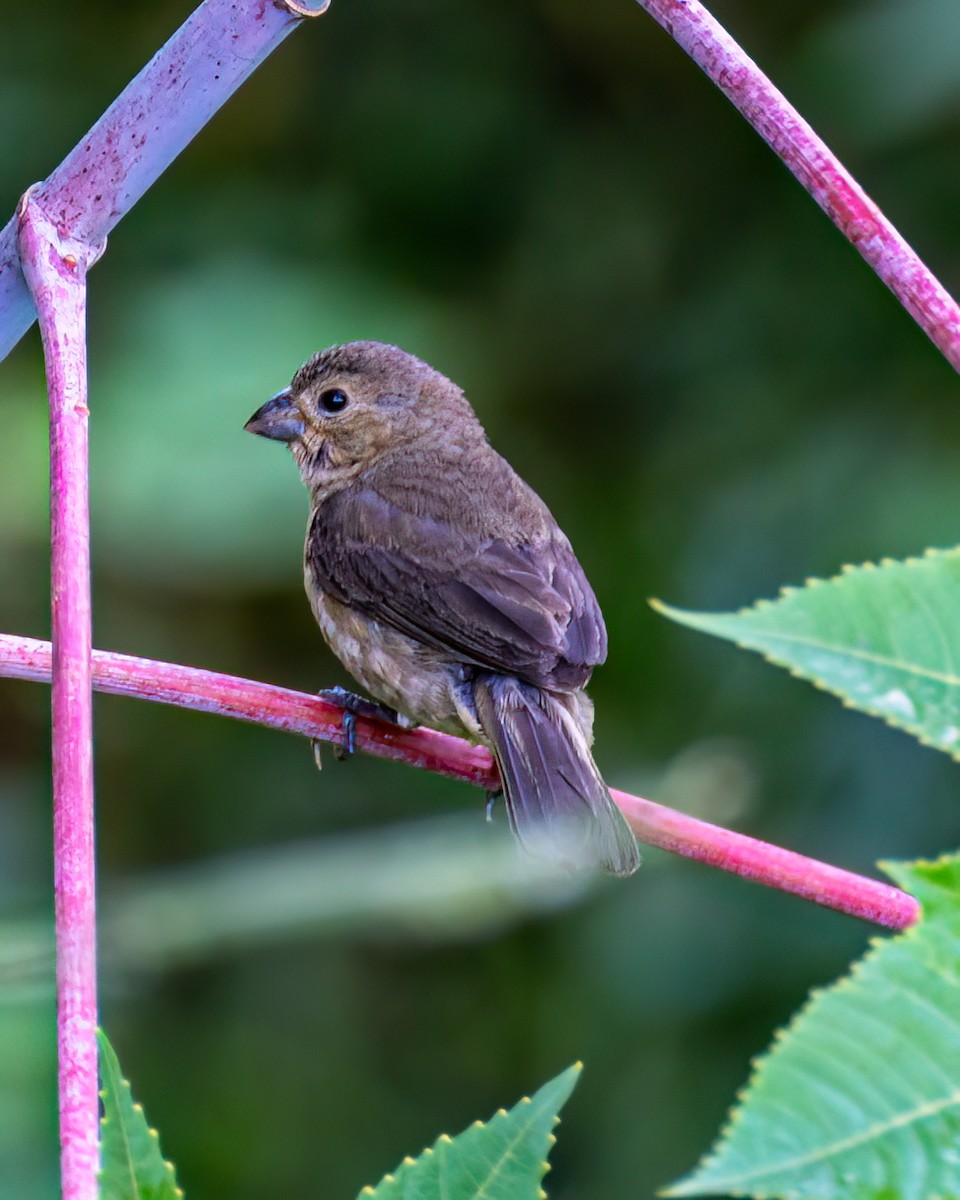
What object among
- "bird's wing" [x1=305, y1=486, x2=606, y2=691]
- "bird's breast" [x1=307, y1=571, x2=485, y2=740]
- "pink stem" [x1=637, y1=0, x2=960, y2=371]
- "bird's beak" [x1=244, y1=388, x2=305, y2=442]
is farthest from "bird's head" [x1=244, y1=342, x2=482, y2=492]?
"pink stem" [x1=637, y1=0, x2=960, y2=371]

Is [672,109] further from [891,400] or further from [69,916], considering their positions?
[69,916]

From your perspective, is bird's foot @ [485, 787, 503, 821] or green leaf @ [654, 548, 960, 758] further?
bird's foot @ [485, 787, 503, 821]

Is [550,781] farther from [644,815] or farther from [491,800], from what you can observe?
[644,815]

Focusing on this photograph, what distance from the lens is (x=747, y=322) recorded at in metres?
4.18

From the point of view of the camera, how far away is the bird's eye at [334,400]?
377cm

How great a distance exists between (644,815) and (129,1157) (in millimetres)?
938

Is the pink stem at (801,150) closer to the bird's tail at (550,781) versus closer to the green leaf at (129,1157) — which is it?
the green leaf at (129,1157)

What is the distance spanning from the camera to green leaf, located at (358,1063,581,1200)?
1.11m

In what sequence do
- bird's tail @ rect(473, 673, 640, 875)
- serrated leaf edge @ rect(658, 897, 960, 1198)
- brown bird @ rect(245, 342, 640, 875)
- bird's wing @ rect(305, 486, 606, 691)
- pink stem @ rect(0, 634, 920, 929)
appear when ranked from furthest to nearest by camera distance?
bird's wing @ rect(305, 486, 606, 691) < brown bird @ rect(245, 342, 640, 875) < bird's tail @ rect(473, 673, 640, 875) < pink stem @ rect(0, 634, 920, 929) < serrated leaf edge @ rect(658, 897, 960, 1198)

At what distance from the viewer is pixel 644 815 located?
6.27 ft

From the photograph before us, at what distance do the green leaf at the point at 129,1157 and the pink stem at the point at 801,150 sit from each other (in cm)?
93

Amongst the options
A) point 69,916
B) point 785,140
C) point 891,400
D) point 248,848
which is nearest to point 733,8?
point 891,400

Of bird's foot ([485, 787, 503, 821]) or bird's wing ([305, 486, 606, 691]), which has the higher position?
bird's wing ([305, 486, 606, 691])

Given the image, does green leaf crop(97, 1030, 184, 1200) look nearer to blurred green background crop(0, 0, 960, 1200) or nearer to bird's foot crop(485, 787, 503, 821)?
bird's foot crop(485, 787, 503, 821)
